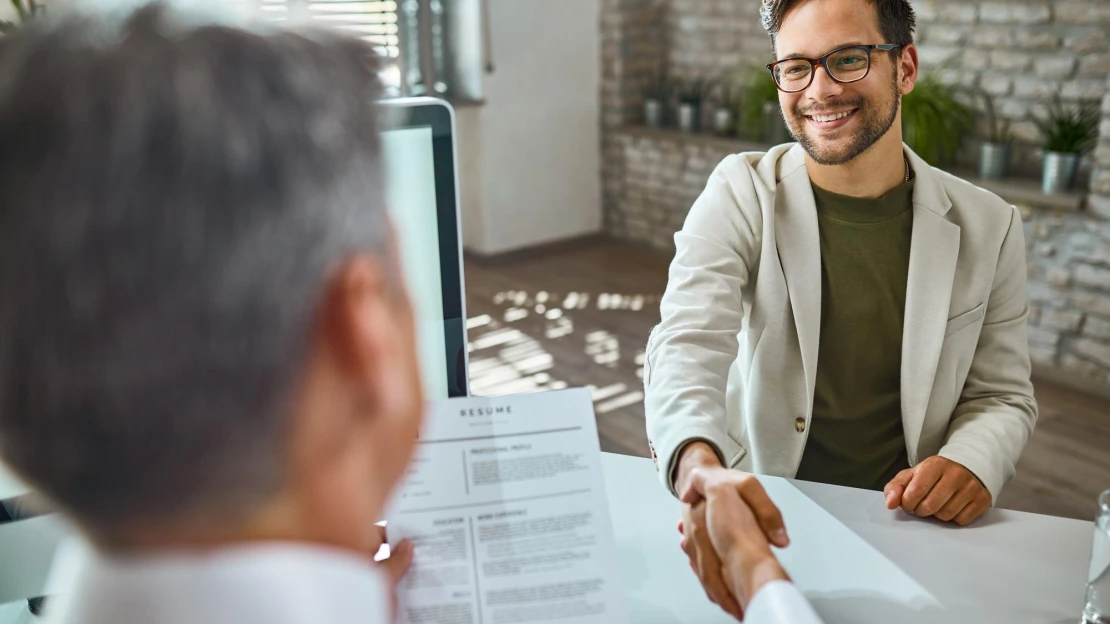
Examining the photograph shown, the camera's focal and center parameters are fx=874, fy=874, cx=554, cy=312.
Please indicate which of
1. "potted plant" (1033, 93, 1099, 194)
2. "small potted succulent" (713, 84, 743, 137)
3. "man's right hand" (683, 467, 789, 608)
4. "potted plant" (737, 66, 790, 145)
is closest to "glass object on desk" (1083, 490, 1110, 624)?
"man's right hand" (683, 467, 789, 608)

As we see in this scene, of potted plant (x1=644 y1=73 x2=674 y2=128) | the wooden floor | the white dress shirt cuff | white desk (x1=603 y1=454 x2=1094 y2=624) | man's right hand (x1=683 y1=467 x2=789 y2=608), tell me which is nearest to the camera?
the white dress shirt cuff

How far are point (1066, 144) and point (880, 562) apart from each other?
9.20 ft

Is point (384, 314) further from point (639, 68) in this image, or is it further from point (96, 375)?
point (639, 68)

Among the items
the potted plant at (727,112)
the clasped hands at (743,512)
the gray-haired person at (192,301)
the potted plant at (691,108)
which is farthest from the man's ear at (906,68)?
the potted plant at (691,108)

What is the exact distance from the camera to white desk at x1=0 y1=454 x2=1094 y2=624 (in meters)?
0.87

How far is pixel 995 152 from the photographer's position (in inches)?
133

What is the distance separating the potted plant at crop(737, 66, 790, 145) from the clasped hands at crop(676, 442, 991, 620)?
127 inches

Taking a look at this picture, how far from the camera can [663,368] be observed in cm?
123

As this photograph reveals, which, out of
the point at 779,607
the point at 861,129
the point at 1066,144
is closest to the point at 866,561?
the point at 779,607

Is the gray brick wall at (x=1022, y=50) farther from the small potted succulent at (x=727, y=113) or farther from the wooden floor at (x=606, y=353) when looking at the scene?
the wooden floor at (x=606, y=353)

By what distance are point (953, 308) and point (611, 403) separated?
1.90 meters

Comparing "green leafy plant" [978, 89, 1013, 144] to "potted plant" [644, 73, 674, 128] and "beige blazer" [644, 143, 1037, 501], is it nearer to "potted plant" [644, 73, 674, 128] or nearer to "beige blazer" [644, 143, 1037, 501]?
"potted plant" [644, 73, 674, 128]

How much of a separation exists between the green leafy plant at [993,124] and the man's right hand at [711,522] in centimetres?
299

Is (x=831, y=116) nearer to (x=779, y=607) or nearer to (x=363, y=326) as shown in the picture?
(x=779, y=607)
